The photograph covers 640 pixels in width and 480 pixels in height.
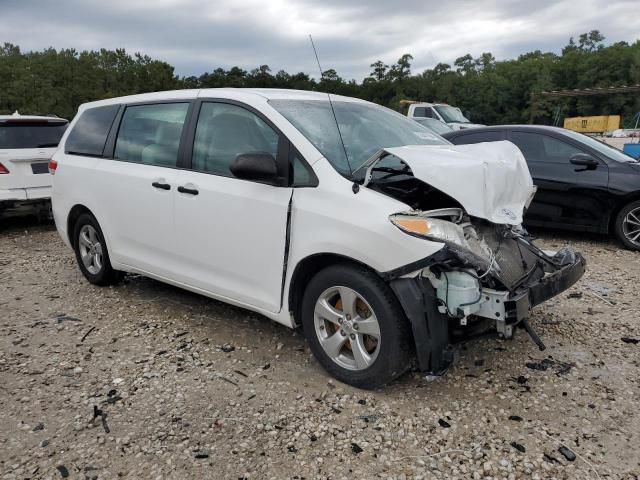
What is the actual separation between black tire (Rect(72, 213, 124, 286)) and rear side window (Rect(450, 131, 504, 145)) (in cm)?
512

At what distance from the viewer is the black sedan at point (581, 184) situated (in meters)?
6.42

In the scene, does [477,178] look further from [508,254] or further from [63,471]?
[63,471]

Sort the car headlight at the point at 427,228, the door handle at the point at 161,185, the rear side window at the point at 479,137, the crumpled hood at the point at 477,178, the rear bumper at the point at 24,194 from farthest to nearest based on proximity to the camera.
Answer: the rear side window at the point at 479,137 → the rear bumper at the point at 24,194 → the door handle at the point at 161,185 → the crumpled hood at the point at 477,178 → the car headlight at the point at 427,228

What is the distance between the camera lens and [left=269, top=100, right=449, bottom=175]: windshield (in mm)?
3400

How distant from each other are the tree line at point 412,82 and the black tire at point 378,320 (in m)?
48.7

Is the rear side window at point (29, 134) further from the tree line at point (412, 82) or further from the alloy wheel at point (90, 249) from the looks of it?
the tree line at point (412, 82)

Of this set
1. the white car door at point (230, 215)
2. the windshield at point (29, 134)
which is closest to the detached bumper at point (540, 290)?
the white car door at point (230, 215)

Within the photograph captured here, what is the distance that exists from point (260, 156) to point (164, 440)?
68.3 inches

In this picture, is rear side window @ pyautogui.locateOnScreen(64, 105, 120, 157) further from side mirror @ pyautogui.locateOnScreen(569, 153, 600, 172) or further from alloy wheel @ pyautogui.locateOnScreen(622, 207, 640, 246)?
alloy wheel @ pyautogui.locateOnScreen(622, 207, 640, 246)

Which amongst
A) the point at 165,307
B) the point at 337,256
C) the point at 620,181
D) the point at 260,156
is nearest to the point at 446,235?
the point at 337,256

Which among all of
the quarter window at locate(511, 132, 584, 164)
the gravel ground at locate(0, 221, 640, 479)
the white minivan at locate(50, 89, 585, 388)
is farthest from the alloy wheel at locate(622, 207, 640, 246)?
the white minivan at locate(50, 89, 585, 388)

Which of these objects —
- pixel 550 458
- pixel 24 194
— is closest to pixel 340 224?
pixel 550 458

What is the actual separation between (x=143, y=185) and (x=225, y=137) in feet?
3.00

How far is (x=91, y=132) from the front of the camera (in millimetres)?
5074
